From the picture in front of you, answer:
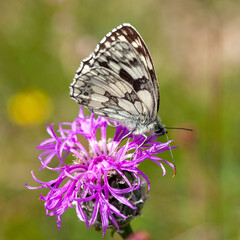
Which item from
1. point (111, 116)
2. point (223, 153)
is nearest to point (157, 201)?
point (223, 153)

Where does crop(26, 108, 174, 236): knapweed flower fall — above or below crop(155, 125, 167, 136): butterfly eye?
below

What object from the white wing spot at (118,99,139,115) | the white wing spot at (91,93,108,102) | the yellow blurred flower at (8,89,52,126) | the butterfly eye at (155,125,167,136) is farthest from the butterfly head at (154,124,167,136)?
the yellow blurred flower at (8,89,52,126)

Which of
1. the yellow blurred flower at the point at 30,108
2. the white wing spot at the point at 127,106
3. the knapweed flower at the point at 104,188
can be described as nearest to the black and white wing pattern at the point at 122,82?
the white wing spot at the point at 127,106

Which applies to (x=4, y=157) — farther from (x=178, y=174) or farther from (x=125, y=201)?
(x=125, y=201)

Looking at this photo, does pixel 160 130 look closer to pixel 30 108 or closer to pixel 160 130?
pixel 160 130

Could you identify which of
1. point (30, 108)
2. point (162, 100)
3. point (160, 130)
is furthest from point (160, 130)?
point (30, 108)

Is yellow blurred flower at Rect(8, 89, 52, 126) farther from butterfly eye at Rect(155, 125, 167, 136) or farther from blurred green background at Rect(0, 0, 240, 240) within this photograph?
butterfly eye at Rect(155, 125, 167, 136)

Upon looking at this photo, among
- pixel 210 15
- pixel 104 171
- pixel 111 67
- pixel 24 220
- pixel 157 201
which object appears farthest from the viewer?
pixel 157 201
